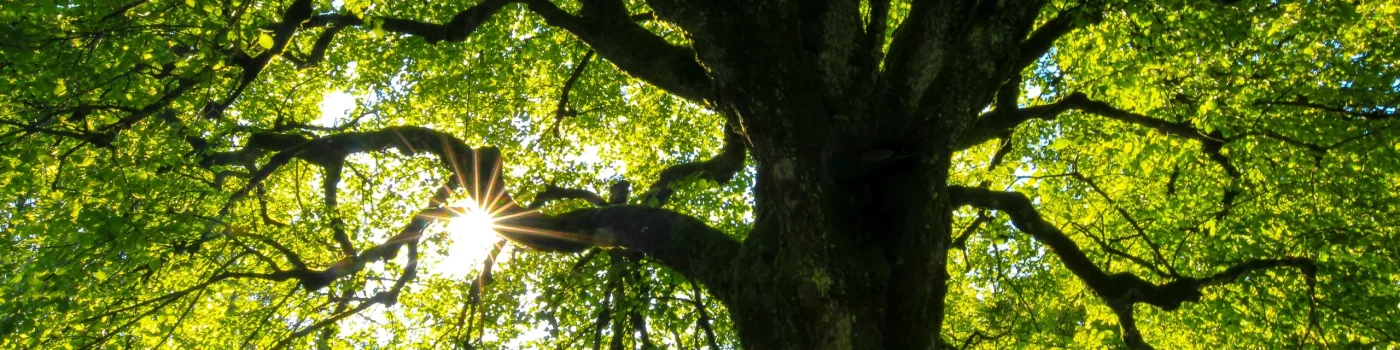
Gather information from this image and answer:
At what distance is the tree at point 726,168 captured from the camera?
4.92 meters

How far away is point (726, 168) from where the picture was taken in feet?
31.0

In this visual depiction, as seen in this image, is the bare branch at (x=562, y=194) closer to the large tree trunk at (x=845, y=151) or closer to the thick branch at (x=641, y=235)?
the thick branch at (x=641, y=235)

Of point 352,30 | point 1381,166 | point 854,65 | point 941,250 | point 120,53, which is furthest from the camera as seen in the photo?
point 352,30

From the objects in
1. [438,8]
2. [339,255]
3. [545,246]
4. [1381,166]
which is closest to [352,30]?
[438,8]

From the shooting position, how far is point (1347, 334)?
30.3 feet

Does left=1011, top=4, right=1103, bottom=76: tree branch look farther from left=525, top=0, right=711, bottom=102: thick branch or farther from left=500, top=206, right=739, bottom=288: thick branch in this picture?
left=500, top=206, right=739, bottom=288: thick branch

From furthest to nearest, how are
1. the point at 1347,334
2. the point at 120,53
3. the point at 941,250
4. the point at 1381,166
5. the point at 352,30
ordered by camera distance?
the point at 352,30, the point at 1347,334, the point at 1381,166, the point at 120,53, the point at 941,250

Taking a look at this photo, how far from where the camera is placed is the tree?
16.1 feet

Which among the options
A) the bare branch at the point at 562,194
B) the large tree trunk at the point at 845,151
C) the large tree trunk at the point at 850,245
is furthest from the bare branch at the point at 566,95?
the large tree trunk at the point at 850,245

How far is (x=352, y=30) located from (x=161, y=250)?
190 inches

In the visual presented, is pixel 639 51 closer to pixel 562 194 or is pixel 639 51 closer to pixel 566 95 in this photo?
pixel 562 194

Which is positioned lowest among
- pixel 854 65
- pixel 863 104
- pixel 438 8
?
pixel 863 104

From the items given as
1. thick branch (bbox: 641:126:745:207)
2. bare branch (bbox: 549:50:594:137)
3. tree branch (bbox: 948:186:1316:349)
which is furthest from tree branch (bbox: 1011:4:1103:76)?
bare branch (bbox: 549:50:594:137)

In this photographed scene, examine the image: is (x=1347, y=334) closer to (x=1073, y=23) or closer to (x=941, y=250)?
(x=1073, y=23)
